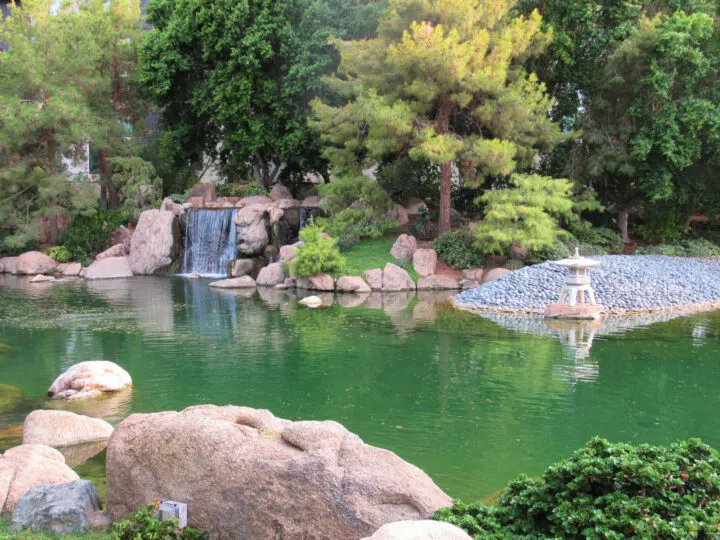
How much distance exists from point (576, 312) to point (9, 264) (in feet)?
65.4

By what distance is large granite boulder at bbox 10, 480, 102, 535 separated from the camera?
501 centimetres

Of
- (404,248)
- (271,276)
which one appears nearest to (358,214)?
(404,248)

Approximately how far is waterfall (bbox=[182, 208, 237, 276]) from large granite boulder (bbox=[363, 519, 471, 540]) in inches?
824

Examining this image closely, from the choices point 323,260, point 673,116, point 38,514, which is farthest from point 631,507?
point 673,116

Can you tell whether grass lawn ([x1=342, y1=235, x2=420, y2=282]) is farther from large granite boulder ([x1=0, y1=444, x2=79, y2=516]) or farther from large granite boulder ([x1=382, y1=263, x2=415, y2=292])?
large granite boulder ([x1=0, y1=444, x2=79, y2=516])

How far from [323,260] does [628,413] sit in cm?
1169

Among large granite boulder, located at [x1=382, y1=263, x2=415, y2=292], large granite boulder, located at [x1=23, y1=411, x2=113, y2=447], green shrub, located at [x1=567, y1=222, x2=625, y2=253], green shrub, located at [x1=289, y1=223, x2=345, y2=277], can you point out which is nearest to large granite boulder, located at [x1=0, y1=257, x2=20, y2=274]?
green shrub, located at [x1=289, y1=223, x2=345, y2=277]

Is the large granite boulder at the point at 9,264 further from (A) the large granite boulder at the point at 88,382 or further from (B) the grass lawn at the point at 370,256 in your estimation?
(A) the large granite boulder at the point at 88,382

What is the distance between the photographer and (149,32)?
87.7ft

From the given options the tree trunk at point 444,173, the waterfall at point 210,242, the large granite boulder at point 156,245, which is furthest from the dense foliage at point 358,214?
the large granite boulder at point 156,245

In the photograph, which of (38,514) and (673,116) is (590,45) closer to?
(673,116)

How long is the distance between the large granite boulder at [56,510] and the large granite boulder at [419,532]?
256 cm

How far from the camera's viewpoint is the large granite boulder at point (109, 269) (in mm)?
23641

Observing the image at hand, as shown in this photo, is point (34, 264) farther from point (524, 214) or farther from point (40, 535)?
point (40, 535)
